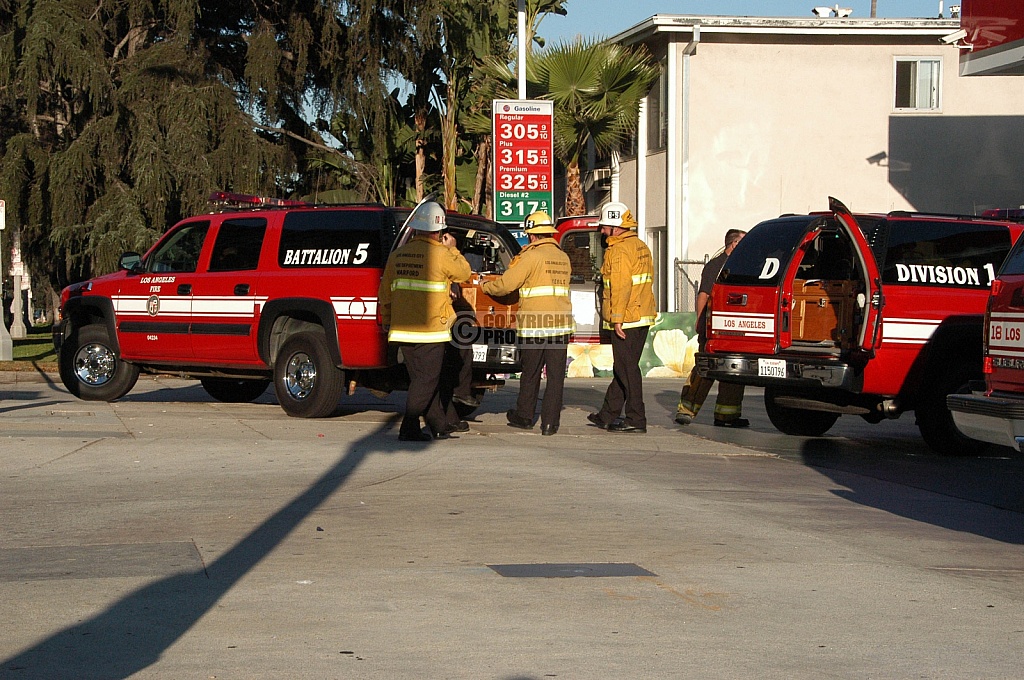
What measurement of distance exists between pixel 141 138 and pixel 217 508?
17.3 metres

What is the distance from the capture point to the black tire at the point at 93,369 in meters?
14.6

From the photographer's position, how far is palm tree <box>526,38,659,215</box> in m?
25.1

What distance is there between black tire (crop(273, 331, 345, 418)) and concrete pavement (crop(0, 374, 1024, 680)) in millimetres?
1220

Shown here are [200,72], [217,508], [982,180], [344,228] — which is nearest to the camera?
[217,508]

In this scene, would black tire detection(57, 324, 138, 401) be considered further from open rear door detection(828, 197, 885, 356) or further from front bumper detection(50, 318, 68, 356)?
open rear door detection(828, 197, 885, 356)

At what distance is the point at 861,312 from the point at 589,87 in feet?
49.8

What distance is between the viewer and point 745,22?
1045 inches

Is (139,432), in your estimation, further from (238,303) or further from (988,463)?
(988,463)

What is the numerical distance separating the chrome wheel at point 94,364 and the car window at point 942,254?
8419 millimetres

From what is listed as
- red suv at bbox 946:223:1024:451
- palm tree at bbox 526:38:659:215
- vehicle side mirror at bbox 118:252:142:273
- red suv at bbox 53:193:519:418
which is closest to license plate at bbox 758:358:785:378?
red suv at bbox 53:193:519:418

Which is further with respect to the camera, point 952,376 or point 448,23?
point 448,23

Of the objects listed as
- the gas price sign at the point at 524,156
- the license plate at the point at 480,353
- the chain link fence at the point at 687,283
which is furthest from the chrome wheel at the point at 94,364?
the chain link fence at the point at 687,283

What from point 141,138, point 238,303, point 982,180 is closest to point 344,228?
point 238,303

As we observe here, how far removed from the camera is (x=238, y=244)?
13.4m
